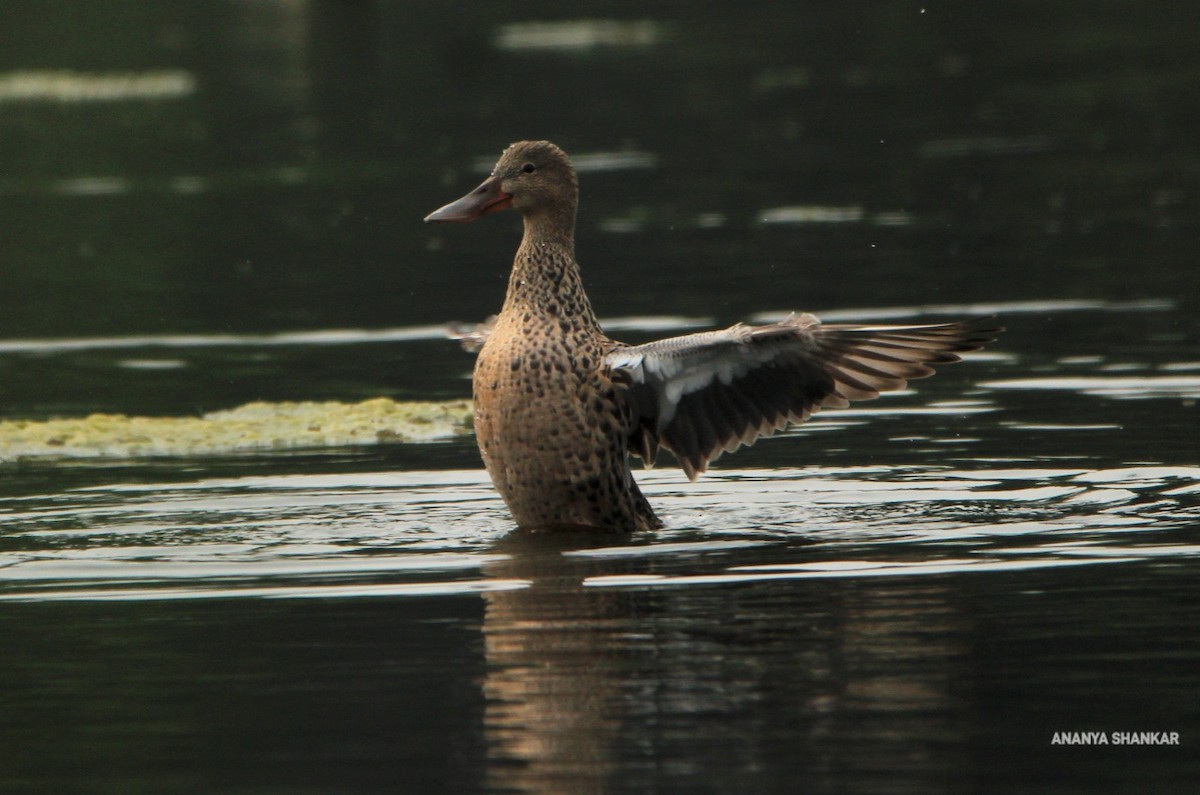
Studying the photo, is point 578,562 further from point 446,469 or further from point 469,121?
point 469,121

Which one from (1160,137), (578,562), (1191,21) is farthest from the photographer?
(1191,21)

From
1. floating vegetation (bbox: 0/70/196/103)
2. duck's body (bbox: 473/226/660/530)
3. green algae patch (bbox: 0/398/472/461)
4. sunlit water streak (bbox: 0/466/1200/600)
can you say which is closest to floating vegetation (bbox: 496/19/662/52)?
floating vegetation (bbox: 0/70/196/103)

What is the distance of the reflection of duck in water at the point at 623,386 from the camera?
9.03 m

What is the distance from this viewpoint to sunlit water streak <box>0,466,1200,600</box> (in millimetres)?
8250

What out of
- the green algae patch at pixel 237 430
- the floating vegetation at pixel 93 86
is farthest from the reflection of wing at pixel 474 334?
the floating vegetation at pixel 93 86

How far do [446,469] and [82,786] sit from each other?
5.00 m

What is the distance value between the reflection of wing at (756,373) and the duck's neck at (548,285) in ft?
0.82

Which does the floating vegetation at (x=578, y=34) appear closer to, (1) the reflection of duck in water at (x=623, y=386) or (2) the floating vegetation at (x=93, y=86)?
(2) the floating vegetation at (x=93, y=86)

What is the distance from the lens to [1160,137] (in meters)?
22.7

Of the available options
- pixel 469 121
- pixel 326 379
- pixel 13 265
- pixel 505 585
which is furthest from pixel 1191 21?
pixel 505 585

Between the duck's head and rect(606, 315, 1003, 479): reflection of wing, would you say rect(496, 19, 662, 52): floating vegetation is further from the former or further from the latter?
rect(606, 315, 1003, 479): reflection of wing

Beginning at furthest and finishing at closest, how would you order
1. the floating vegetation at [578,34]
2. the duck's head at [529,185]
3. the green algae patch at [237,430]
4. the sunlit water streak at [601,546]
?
the floating vegetation at [578,34]
the green algae patch at [237,430]
the duck's head at [529,185]
the sunlit water streak at [601,546]

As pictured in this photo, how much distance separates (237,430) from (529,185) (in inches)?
115

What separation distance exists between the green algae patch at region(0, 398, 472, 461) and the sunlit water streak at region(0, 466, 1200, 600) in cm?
111
